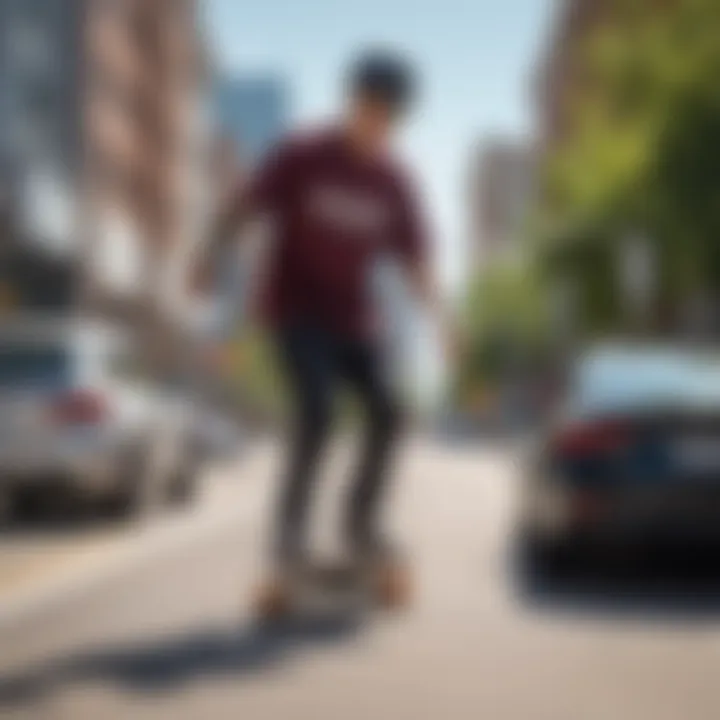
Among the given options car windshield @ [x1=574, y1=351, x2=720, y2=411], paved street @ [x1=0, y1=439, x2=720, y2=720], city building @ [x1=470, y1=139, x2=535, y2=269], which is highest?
city building @ [x1=470, y1=139, x2=535, y2=269]

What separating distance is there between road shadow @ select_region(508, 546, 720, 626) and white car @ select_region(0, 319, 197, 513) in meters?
3.02

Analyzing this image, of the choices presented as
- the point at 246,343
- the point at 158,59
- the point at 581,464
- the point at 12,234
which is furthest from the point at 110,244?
the point at 581,464

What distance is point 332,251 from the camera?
6.76m

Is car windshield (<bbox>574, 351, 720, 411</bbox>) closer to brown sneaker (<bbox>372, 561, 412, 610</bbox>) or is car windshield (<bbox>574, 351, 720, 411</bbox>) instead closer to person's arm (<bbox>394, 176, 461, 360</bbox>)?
person's arm (<bbox>394, 176, 461, 360</bbox>)

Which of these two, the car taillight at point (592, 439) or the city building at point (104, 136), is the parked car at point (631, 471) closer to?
the car taillight at point (592, 439)

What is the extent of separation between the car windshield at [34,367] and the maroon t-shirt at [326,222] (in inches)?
200

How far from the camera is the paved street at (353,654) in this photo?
5203 mm

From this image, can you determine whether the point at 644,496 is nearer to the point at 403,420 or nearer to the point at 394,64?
the point at 403,420

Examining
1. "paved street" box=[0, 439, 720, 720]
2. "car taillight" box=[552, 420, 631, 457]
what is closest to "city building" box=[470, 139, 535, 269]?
"car taillight" box=[552, 420, 631, 457]

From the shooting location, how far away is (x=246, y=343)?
25828 millimetres

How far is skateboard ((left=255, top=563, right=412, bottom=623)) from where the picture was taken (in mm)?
7020

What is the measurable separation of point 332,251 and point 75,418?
5.06 meters

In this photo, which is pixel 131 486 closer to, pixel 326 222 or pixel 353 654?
pixel 326 222

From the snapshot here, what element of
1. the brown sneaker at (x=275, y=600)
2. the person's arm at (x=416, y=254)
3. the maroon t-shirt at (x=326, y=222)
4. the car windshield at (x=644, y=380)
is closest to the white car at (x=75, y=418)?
the car windshield at (x=644, y=380)
